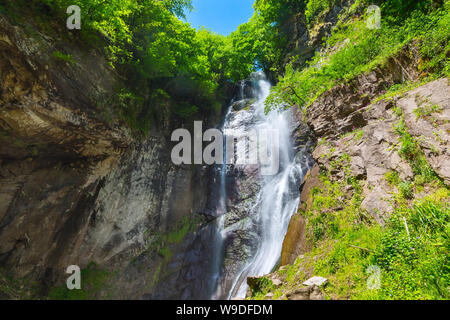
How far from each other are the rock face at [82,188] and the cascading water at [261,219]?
0.89 meters

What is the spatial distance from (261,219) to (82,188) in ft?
24.8

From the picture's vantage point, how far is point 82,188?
8016mm

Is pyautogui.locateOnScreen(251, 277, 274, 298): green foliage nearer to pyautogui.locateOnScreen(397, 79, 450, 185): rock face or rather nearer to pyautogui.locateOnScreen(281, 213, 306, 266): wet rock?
pyautogui.locateOnScreen(281, 213, 306, 266): wet rock

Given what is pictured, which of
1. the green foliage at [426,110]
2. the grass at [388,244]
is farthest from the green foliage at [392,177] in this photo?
the green foliage at [426,110]

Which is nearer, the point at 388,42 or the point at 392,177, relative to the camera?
the point at 392,177

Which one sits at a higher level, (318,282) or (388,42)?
(388,42)

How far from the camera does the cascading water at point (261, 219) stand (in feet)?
28.8

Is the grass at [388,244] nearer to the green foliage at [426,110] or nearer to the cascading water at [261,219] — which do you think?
the green foliage at [426,110]

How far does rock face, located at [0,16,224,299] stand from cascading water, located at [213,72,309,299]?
2.92 feet

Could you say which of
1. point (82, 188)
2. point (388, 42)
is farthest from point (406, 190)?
point (82, 188)

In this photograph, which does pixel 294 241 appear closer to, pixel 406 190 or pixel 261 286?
pixel 261 286
